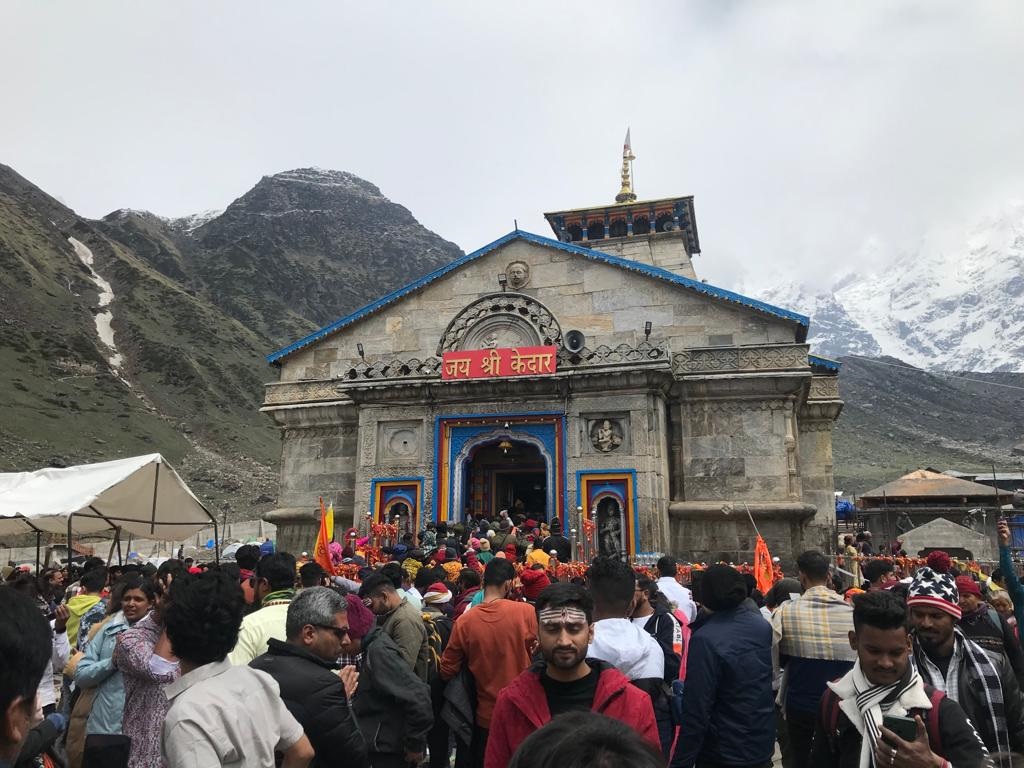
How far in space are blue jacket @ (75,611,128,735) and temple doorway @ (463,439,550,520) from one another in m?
15.1

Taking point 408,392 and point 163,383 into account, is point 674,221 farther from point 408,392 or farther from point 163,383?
point 163,383

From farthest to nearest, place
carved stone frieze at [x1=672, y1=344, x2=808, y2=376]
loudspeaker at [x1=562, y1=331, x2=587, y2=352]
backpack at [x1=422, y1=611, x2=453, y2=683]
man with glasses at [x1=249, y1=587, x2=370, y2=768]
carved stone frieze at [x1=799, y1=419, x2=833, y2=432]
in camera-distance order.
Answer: carved stone frieze at [x1=799, y1=419, x2=833, y2=432]
loudspeaker at [x1=562, y1=331, x2=587, y2=352]
carved stone frieze at [x1=672, y1=344, x2=808, y2=376]
backpack at [x1=422, y1=611, x2=453, y2=683]
man with glasses at [x1=249, y1=587, x2=370, y2=768]

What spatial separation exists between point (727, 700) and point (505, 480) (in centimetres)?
1872

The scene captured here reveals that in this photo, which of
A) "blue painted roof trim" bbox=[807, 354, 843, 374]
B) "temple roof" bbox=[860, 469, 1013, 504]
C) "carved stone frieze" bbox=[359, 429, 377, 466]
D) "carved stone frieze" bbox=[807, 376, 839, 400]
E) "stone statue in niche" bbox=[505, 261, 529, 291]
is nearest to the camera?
"carved stone frieze" bbox=[359, 429, 377, 466]

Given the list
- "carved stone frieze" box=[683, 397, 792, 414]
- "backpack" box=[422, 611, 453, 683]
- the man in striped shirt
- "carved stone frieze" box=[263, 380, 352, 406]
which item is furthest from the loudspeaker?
the man in striped shirt

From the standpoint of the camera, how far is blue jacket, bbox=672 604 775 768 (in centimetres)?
411

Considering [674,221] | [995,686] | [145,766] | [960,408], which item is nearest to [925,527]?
[674,221]

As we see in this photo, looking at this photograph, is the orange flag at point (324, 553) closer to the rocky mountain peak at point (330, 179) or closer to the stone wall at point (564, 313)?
the stone wall at point (564, 313)

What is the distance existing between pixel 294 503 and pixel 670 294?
12.4 metres

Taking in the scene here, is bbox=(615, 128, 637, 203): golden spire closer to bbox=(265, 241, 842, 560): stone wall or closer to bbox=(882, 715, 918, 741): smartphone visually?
bbox=(265, 241, 842, 560): stone wall

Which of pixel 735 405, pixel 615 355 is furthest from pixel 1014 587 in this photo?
pixel 735 405

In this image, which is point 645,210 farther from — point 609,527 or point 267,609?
point 267,609

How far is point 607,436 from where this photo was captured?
18594 mm

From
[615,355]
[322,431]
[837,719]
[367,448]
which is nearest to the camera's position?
[837,719]
